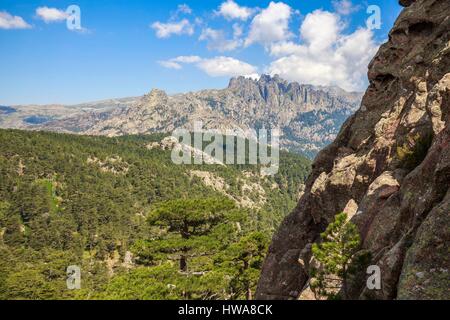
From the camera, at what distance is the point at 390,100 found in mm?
24078

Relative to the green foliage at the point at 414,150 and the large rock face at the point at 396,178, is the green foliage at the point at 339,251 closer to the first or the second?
the large rock face at the point at 396,178

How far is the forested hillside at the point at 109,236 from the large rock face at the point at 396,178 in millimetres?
5210

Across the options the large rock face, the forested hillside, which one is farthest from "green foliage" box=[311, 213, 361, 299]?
the forested hillside

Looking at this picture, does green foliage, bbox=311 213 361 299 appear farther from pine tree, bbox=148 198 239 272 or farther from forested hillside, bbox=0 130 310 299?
pine tree, bbox=148 198 239 272

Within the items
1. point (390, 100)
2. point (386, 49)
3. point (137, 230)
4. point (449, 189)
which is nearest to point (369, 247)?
point (449, 189)

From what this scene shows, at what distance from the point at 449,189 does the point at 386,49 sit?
1793 centimetres

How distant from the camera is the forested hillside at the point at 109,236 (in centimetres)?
2778

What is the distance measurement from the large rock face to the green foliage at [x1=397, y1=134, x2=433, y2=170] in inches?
2.0

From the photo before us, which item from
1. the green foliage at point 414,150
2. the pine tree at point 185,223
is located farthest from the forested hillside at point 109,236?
the green foliage at point 414,150

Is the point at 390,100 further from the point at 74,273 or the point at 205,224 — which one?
the point at 74,273

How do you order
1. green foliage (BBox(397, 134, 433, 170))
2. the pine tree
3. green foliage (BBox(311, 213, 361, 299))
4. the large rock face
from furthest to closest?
the pine tree
green foliage (BBox(397, 134, 433, 170))
green foliage (BBox(311, 213, 361, 299))
the large rock face

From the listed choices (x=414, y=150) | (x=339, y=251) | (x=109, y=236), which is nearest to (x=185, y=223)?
(x=339, y=251)

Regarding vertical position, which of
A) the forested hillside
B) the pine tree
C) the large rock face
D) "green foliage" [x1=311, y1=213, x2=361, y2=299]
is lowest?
the forested hillside

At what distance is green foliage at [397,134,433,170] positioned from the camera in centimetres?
1748
